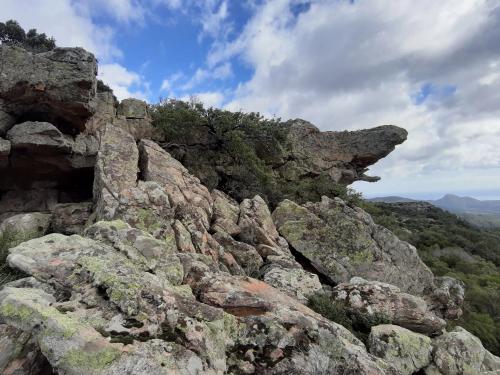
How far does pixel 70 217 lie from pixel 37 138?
12.7 ft

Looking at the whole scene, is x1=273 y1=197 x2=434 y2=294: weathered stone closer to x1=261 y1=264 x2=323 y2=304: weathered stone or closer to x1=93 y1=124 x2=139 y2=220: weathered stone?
x1=261 y1=264 x2=323 y2=304: weathered stone

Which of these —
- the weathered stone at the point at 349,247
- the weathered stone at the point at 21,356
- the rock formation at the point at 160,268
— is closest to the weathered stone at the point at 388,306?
the rock formation at the point at 160,268

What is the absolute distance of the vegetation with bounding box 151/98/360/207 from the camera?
20750mm

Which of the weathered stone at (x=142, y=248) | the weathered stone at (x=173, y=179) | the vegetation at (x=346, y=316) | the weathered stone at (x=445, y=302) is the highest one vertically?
the weathered stone at (x=173, y=179)

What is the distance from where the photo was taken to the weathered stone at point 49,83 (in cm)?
1535

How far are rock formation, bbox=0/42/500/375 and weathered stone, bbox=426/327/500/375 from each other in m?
0.04

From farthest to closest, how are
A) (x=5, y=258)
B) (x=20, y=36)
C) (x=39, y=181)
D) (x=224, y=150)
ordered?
(x=20, y=36) < (x=224, y=150) < (x=39, y=181) < (x=5, y=258)

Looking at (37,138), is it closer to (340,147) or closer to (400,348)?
(400,348)

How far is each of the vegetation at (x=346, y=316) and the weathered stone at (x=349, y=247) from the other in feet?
12.3

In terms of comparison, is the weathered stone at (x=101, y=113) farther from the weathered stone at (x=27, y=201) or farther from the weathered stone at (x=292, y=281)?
the weathered stone at (x=292, y=281)

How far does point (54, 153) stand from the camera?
15719mm

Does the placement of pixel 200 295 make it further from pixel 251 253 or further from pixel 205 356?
pixel 251 253

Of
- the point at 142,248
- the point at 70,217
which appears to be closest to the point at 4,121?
the point at 70,217

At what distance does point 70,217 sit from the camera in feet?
46.4
